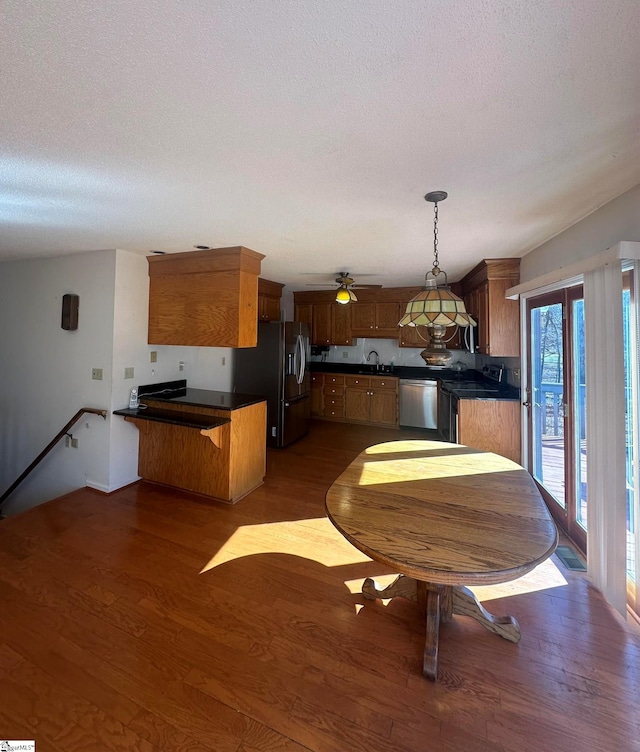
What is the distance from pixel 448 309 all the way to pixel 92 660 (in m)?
2.30

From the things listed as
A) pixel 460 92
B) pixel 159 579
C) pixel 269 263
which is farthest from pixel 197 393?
pixel 460 92

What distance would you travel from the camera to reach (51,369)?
11.2 feet

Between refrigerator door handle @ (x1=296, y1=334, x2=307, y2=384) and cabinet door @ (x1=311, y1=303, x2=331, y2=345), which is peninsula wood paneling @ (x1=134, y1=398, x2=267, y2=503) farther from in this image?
cabinet door @ (x1=311, y1=303, x2=331, y2=345)

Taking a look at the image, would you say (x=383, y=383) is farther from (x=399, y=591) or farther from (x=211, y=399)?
(x=399, y=591)

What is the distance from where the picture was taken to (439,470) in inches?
74.5

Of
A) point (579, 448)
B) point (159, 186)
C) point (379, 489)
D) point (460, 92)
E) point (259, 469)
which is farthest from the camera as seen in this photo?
point (259, 469)

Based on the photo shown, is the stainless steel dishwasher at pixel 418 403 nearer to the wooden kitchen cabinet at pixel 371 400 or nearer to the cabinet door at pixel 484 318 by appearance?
the wooden kitchen cabinet at pixel 371 400

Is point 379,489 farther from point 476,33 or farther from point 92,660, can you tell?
point 476,33

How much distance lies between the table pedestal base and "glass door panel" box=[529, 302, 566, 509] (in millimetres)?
1468

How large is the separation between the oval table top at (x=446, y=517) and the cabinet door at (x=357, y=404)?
11.6 feet

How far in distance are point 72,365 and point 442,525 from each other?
369cm

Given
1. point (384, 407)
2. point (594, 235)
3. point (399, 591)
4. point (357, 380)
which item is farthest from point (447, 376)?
point (399, 591)

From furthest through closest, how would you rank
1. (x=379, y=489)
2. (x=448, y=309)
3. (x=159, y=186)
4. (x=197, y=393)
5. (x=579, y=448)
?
(x=197, y=393)
(x=579, y=448)
(x=159, y=186)
(x=379, y=489)
(x=448, y=309)

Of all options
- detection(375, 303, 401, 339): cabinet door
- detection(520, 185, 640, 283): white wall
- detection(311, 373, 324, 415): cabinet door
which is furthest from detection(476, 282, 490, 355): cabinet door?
detection(311, 373, 324, 415): cabinet door
